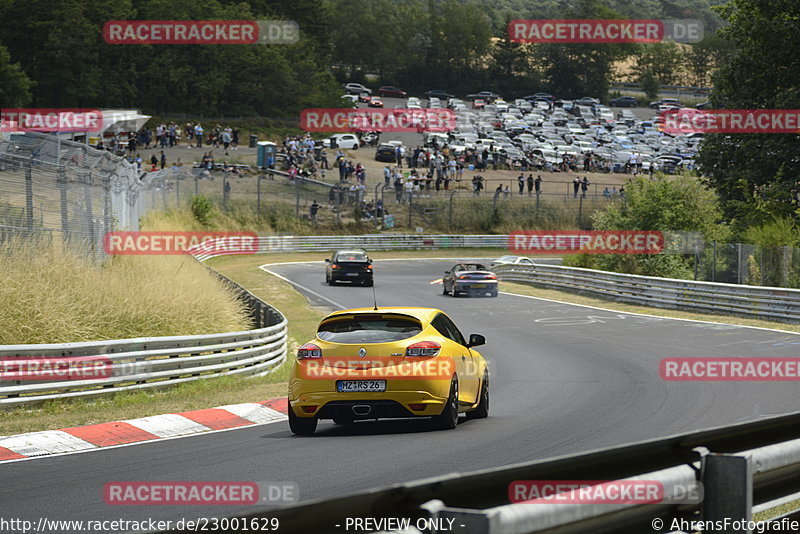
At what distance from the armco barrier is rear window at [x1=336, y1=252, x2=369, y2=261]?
20.1 m

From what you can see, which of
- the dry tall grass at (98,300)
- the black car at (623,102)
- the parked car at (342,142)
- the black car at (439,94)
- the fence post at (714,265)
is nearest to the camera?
the dry tall grass at (98,300)

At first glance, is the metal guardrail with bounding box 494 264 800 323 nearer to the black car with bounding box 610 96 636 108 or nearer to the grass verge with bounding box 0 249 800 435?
the grass verge with bounding box 0 249 800 435

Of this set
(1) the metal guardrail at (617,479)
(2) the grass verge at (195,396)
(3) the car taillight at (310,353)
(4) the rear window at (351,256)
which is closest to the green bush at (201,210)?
(4) the rear window at (351,256)

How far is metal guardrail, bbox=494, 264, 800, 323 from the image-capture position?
90.9ft

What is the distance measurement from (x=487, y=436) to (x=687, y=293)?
21.4 metres

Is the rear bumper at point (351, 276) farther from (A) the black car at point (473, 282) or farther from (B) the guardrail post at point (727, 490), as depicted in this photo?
(B) the guardrail post at point (727, 490)

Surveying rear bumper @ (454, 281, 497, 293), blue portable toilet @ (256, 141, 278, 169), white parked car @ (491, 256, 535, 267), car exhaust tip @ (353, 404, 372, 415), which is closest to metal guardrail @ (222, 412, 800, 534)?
car exhaust tip @ (353, 404, 372, 415)

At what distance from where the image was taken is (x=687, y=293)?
31.5 m

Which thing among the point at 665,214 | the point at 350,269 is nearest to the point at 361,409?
the point at 665,214

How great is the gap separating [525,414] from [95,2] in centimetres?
8336

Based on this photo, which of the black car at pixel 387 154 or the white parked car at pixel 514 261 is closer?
the white parked car at pixel 514 261

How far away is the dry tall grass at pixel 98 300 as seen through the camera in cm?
1586

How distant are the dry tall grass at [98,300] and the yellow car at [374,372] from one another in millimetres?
5772

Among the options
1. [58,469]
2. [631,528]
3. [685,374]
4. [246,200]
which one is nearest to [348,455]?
[58,469]
